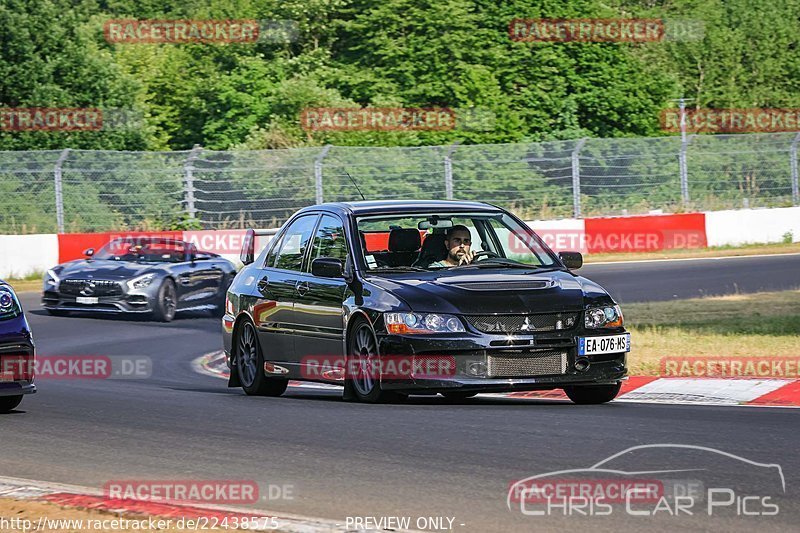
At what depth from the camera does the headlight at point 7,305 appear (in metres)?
10.5

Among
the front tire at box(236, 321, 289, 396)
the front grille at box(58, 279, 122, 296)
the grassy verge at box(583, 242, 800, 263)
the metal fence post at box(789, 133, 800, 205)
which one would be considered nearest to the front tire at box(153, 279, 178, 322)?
the front grille at box(58, 279, 122, 296)

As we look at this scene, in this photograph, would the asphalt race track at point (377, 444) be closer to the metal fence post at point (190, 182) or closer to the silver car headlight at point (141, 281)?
the silver car headlight at point (141, 281)

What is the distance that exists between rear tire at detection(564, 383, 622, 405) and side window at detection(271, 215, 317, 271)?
2482mm

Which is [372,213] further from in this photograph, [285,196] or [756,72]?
[756,72]

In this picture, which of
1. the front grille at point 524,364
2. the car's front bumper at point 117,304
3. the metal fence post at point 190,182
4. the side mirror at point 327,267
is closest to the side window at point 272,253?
the side mirror at point 327,267

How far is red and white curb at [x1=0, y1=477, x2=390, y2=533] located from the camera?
6.21 m

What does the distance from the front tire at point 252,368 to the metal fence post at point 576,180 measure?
2109 centimetres

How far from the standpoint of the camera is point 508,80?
165ft

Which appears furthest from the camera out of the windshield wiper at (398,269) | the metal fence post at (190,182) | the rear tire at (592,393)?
the metal fence post at (190,182)

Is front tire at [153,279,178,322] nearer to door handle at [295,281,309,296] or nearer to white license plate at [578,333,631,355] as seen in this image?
door handle at [295,281,309,296]

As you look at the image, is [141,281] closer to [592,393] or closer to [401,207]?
[401,207]

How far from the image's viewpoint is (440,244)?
450 inches

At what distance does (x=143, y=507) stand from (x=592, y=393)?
16.2ft

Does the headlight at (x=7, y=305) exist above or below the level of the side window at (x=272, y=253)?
below
